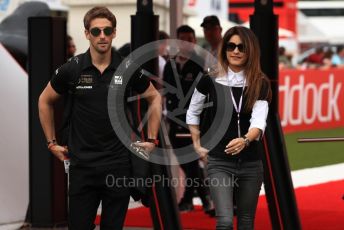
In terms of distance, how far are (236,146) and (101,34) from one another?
1.13 metres

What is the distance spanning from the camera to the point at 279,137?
718 cm

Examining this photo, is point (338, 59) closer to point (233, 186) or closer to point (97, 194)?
point (233, 186)

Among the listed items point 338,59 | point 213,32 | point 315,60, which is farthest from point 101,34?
point 315,60

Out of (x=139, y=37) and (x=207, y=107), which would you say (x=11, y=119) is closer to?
(x=139, y=37)

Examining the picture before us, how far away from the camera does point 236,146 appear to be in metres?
5.61

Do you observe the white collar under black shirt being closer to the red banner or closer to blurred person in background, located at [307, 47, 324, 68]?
the red banner

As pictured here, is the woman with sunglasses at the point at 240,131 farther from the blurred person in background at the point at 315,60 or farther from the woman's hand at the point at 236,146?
the blurred person in background at the point at 315,60

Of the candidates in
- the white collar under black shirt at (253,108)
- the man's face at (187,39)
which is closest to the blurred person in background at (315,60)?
the man's face at (187,39)

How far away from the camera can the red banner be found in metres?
20.2

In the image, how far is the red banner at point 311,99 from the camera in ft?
66.3

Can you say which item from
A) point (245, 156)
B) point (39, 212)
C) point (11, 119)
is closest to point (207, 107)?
point (245, 156)

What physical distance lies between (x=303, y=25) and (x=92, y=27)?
36.7m

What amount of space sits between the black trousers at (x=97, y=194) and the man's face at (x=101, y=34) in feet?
2.47

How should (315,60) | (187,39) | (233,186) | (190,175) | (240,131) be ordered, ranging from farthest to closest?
(315,60)
(187,39)
(190,175)
(233,186)
(240,131)
